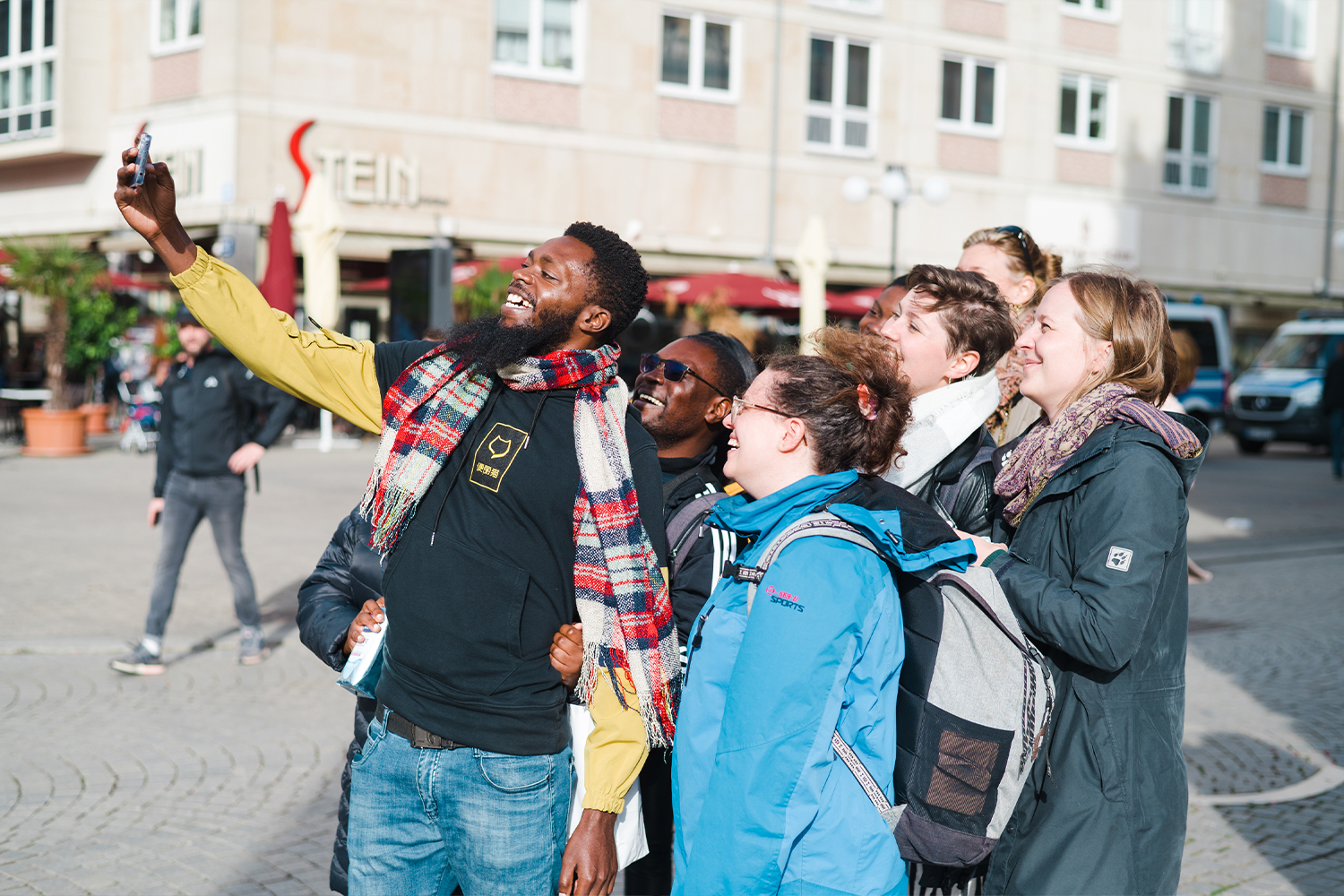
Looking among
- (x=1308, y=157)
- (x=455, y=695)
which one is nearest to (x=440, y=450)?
(x=455, y=695)

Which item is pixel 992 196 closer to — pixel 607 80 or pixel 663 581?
pixel 607 80

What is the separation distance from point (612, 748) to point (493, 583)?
1.31 ft

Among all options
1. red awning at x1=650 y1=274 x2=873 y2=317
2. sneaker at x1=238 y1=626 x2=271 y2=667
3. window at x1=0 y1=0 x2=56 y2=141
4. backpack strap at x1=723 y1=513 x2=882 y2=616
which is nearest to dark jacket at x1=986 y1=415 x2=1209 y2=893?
backpack strap at x1=723 y1=513 x2=882 y2=616

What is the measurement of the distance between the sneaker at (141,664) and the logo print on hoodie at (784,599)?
5.46m

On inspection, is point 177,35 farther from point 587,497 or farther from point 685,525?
point 587,497

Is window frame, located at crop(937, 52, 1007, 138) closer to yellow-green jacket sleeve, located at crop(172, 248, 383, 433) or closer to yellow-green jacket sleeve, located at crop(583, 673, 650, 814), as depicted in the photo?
yellow-green jacket sleeve, located at crop(172, 248, 383, 433)

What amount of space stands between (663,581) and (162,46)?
2264cm

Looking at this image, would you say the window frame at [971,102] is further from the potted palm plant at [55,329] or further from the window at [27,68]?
the window at [27,68]

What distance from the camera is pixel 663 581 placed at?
2.53m

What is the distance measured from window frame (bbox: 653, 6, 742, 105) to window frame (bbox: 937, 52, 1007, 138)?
496cm

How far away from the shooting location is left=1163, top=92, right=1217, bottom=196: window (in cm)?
3062

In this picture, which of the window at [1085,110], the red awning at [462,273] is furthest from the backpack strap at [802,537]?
the window at [1085,110]

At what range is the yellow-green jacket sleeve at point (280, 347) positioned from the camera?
2330mm

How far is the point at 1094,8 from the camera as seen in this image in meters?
29.2
